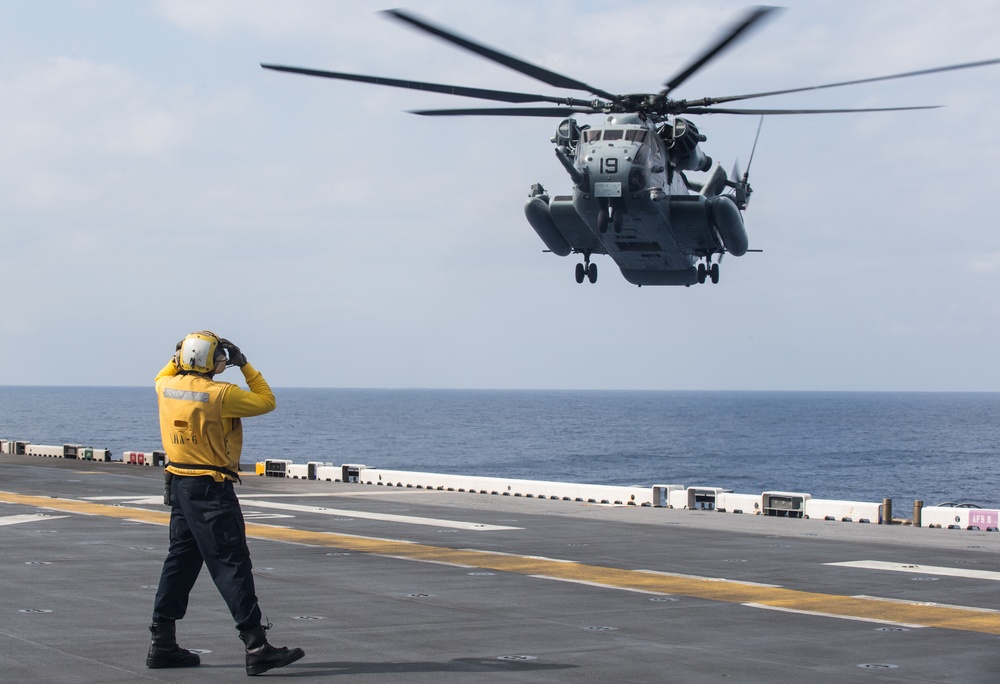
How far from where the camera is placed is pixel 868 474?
9494cm

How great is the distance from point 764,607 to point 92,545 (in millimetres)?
10303

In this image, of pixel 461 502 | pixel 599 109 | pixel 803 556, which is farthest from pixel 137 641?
pixel 599 109

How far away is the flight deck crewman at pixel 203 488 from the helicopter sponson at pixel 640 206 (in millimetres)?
19363

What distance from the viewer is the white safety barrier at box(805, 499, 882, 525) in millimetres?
24259

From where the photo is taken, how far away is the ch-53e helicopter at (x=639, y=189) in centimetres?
2669

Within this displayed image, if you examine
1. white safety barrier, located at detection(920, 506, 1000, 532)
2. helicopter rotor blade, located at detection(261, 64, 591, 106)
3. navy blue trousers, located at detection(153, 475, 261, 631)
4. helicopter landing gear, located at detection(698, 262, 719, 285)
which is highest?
helicopter rotor blade, located at detection(261, 64, 591, 106)

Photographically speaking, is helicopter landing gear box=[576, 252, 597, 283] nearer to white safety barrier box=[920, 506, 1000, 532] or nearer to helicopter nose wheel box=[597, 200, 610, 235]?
helicopter nose wheel box=[597, 200, 610, 235]

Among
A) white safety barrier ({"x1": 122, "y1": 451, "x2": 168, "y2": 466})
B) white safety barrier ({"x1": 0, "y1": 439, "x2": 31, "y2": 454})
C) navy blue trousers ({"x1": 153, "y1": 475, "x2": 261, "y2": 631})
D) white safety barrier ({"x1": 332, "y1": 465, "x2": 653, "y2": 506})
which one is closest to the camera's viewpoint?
navy blue trousers ({"x1": 153, "y1": 475, "x2": 261, "y2": 631})

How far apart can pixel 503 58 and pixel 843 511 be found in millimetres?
12043

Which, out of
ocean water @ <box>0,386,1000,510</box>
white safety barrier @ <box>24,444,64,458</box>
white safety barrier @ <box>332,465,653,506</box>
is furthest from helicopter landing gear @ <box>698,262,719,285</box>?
ocean water @ <box>0,386,1000,510</box>

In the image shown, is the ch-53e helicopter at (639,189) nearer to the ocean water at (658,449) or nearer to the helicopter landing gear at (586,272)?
the helicopter landing gear at (586,272)

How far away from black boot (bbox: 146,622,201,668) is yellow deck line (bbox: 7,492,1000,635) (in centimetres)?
637

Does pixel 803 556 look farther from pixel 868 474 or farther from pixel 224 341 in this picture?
pixel 868 474

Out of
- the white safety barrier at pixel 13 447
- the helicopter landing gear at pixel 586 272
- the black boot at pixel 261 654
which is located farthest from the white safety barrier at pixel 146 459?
the black boot at pixel 261 654
